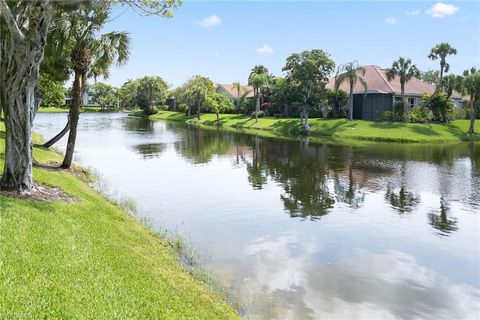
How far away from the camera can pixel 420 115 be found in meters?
65.6

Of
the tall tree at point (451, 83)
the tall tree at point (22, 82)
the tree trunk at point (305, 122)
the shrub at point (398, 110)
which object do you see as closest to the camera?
the tall tree at point (22, 82)

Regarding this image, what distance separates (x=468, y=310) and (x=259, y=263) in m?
5.86

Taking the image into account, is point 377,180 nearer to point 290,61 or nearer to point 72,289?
point 72,289

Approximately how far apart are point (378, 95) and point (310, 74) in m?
12.3

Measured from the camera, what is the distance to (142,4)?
1487 cm

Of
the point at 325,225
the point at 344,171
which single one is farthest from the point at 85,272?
the point at 344,171

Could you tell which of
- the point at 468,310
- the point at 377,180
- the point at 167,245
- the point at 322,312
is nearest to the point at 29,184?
the point at 167,245

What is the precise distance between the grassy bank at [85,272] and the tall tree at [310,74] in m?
55.8

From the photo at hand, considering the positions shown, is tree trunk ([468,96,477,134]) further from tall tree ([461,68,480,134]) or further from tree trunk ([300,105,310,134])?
tree trunk ([300,105,310,134])

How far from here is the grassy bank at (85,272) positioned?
300 inches

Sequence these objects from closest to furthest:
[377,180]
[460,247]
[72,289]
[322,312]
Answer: [72,289]
[322,312]
[460,247]
[377,180]

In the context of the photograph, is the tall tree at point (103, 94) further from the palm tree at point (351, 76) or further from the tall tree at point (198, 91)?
the palm tree at point (351, 76)

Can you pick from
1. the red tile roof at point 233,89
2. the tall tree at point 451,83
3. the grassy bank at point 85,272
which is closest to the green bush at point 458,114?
the tall tree at point 451,83

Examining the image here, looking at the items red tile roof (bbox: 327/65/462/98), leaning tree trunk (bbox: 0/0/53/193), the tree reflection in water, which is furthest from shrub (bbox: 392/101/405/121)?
leaning tree trunk (bbox: 0/0/53/193)
